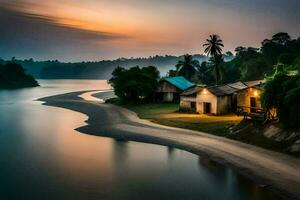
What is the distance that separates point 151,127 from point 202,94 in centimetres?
1417

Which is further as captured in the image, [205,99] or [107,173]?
[205,99]

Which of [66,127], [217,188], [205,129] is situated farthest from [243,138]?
[66,127]

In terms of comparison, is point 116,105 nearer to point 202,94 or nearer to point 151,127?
point 202,94

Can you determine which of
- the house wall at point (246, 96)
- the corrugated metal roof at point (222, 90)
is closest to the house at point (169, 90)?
the corrugated metal roof at point (222, 90)

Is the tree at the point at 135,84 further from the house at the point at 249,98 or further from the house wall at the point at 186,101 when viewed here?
the house at the point at 249,98

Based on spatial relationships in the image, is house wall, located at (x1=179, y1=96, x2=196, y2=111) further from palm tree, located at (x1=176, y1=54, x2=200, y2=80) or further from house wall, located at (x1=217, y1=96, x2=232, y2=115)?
palm tree, located at (x1=176, y1=54, x2=200, y2=80)

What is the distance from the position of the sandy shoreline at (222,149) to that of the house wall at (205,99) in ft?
36.0

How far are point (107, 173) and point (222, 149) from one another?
40.5 feet

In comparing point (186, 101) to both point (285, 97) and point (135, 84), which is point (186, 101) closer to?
point (135, 84)

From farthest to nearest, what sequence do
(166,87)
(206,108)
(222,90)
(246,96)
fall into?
1. (166,87)
2. (206,108)
3. (222,90)
4. (246,96)

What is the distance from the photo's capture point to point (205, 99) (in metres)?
58.5

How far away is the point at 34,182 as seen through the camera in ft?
90.8

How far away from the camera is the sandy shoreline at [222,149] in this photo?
85.1ft

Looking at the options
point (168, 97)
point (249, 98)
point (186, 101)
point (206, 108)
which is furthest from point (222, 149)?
point (168, 97)
